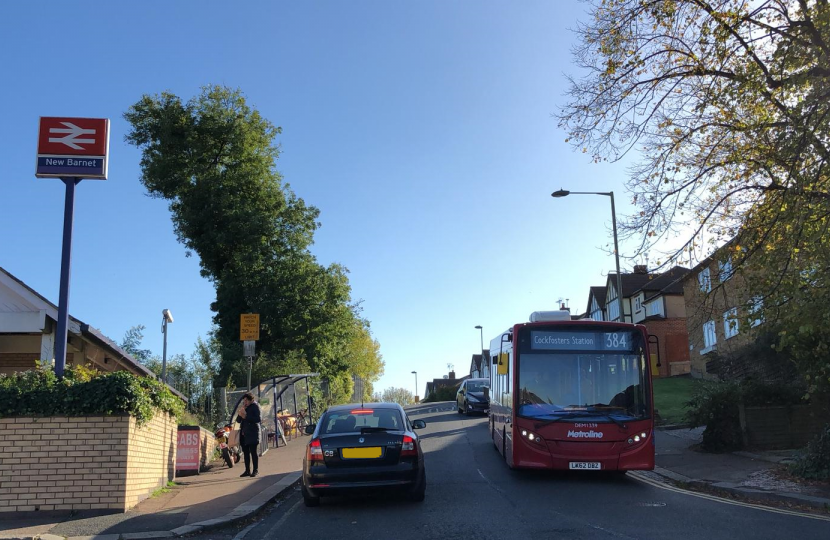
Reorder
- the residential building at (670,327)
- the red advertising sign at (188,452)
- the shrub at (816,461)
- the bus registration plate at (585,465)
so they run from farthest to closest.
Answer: the residential building at (670,327), the red advertising sign at (188,452), the bus registration plate at (585,465), the shrub at (816,461)

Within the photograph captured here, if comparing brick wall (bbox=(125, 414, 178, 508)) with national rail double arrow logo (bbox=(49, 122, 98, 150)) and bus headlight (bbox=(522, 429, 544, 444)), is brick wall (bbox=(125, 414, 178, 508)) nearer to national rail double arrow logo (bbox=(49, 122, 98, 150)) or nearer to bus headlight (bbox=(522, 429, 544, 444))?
national rail double arrow logo (bbox=(49, 122, 98, 150))

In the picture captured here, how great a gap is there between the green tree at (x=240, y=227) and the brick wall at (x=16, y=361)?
1046 cm

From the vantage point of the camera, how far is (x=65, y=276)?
10.4 meters

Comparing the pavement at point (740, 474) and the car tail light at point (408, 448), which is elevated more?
the car tail light at point (408, 448)

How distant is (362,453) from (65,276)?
5.37 metres

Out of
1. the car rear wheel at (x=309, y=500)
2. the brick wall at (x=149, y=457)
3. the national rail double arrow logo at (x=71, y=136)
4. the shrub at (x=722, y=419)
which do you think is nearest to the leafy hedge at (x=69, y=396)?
the brick wall at (x=149, y=457)

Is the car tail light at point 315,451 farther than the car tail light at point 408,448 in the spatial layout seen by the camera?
No

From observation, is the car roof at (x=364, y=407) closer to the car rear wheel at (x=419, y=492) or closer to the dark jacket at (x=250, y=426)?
the car rear wheel at (x=419, y=492)

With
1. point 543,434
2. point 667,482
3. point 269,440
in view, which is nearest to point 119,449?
point 543,434

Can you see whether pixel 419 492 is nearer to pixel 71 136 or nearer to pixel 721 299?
pixel 71 136

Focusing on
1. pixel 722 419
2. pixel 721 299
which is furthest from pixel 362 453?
pixel 722 419

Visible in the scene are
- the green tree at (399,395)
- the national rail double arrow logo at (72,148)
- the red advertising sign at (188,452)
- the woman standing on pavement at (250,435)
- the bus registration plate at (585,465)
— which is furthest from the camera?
the green tree at (399,395)

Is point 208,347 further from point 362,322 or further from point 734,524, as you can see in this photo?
point 734,524

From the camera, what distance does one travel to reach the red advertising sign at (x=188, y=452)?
547 inches
